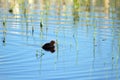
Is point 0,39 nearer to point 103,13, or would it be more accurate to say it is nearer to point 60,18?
point 60,18

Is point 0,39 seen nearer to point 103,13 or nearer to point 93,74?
point 93,74

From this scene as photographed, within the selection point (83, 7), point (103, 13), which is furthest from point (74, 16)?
point (83, 7)

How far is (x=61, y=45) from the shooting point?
655 inches

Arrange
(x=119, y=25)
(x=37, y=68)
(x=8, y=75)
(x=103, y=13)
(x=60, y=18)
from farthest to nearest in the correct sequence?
(x=103, y=13)
(x=60, y=18)
(x=119, y=25)
(x=37, y=68)
(x=8, y=75)

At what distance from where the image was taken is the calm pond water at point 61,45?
1312 centimetres

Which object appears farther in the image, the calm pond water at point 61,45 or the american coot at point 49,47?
the american coot at point 49,47

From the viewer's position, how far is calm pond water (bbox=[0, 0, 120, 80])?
43.0 feet

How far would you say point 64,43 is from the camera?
1700 cm

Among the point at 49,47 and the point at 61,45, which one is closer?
the point at 49,47

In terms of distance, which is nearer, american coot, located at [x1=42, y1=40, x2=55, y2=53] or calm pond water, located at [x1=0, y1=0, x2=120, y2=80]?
calm pond water, located at [x1=0, y1=0, x2=120, y2=80]

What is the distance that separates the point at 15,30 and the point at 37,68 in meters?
5.95

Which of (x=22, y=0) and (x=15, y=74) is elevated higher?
(x=22, y=0)

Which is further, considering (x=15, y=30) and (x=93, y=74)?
(x=15, y=30)

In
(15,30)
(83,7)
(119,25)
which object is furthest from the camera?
(83,7)
